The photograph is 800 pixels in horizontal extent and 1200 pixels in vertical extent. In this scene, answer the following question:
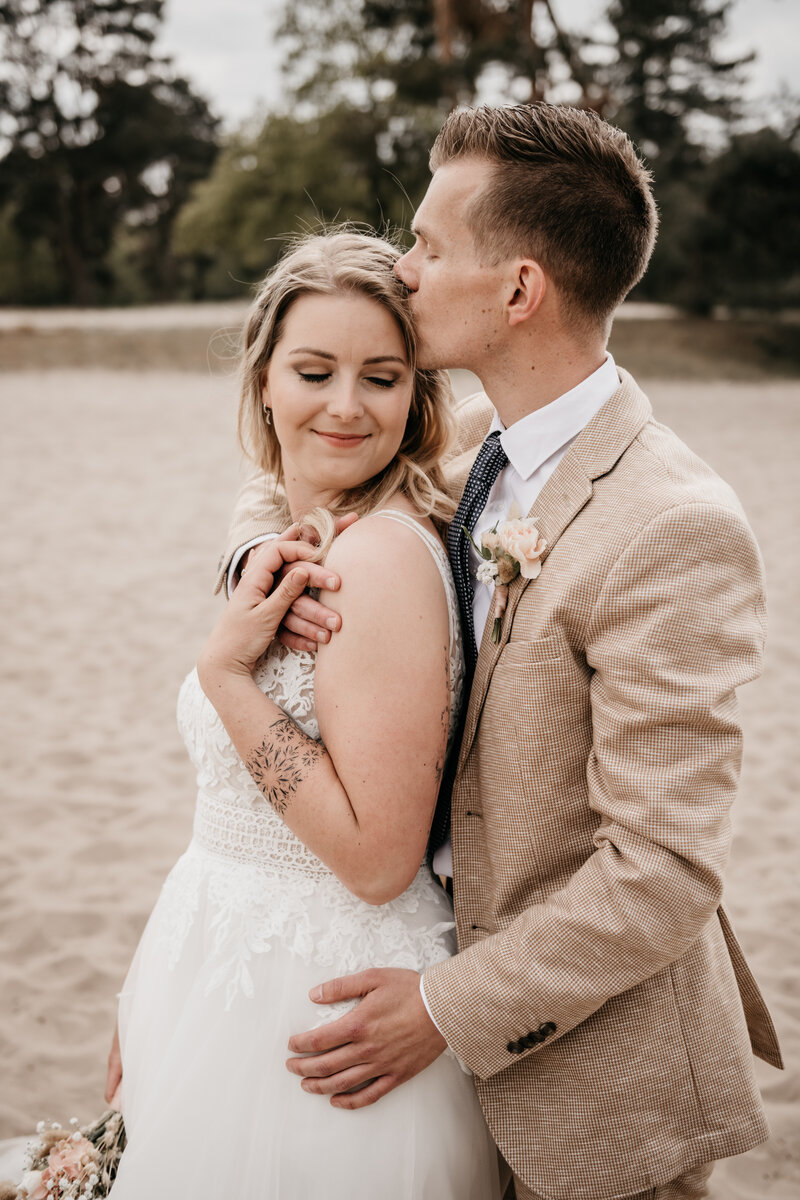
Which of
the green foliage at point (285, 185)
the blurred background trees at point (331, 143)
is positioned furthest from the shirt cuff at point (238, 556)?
the green foliage at point (285, 185)

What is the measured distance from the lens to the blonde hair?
218cm

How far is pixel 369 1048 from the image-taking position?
6.16 feet

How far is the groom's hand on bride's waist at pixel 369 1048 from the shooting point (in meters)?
1.88

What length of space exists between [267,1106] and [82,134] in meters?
49.8

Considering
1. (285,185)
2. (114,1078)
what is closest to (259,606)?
(114,1078)

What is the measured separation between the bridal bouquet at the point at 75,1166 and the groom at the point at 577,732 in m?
0.65

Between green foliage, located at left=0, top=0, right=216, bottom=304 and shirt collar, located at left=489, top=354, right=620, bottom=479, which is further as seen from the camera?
green foliage, located at left=0, top=0, right=216, bottom=304

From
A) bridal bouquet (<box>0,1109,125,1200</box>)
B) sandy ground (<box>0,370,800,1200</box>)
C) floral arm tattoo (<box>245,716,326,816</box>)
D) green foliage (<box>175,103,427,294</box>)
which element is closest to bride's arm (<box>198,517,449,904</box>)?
floral arm tattoo (<box>245,716,326,816</box>)

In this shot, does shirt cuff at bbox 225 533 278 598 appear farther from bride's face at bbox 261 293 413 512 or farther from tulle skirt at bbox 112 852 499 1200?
tulle skirt at bbox 112 852 499 1200

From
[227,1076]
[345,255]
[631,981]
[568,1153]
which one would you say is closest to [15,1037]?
[227,1076]

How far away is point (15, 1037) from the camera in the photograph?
380 cm

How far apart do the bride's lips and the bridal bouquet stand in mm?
1614

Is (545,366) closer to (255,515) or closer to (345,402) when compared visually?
(345,402)

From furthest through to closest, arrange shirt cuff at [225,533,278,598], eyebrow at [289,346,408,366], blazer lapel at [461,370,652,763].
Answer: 1. shirt cuff at [225,533,278,598]
2. eyebrow at [289,346,408,366]
3. blazer lapel at [461,370,652,763]
